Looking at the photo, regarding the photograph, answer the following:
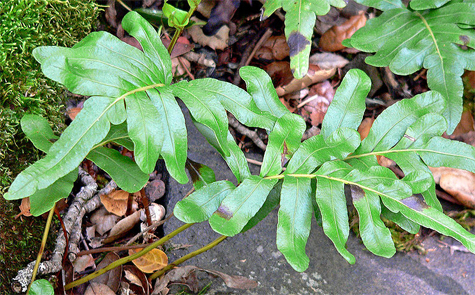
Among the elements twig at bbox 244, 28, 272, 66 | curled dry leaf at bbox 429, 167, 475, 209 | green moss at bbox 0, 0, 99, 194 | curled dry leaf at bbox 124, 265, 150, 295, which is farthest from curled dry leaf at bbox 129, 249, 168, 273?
curled dry leaf at bbox 429, 167, 475, 209

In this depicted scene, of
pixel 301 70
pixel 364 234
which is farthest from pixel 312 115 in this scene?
pixel 364 234

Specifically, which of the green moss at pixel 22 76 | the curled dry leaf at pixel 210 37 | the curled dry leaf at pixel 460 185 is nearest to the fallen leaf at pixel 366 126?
the curled dry leaf at pixel 460 185

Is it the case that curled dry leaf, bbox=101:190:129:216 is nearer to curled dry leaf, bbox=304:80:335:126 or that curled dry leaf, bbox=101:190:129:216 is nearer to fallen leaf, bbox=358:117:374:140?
curled dry leaf, bbox=304:80:335:126

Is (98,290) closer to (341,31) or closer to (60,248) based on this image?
(60,248)

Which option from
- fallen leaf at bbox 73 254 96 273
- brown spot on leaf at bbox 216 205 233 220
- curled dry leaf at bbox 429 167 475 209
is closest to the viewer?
brown spot on leaf at bbox 216 205 233 220

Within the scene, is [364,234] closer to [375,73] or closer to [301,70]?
[301,70]
